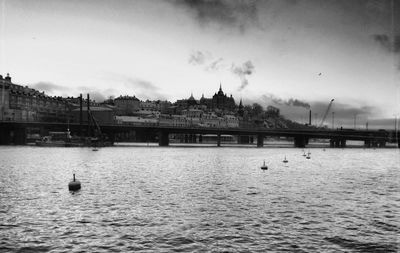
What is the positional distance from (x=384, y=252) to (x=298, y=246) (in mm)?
4862

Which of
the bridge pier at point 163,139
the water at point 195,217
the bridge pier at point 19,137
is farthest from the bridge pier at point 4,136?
the water at point 195,217

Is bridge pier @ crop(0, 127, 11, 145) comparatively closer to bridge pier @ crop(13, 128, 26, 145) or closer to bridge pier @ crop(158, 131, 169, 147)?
bridge pier @ crop(13, 128, 26, 145)

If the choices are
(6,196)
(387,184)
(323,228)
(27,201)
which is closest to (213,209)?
(323,228)

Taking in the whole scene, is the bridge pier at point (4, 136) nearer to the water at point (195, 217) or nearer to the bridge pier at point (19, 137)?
the bridge pier at point (19, 137)

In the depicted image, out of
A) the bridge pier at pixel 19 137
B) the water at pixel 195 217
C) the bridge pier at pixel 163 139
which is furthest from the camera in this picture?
the bridge pier at pixel 163 139

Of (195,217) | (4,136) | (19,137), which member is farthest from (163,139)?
(195,217)

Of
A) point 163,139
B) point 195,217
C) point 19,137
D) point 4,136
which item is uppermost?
point 4,136

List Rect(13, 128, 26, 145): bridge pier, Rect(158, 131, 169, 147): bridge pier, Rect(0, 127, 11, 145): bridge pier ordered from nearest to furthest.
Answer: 1. Rect(0, 127, 11, 145): bridge pier
2. Rect(13, 128, 26, 145): bridge pier
3. Rect(158, 131, 169, 147): bridge pier

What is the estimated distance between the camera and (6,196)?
40.1 meters

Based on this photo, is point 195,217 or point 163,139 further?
point 163,139

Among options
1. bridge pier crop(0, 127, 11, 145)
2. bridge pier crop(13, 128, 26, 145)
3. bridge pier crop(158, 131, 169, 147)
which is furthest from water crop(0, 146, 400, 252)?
bridge pier crop(158, 131, 169, 147)

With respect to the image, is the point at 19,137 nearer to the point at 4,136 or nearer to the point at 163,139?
the point at 4,136

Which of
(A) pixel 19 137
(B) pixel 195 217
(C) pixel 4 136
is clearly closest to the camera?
(B) pixel 195 217

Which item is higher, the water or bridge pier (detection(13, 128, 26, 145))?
bridge pier (detection(13, 128, 26, 145))
